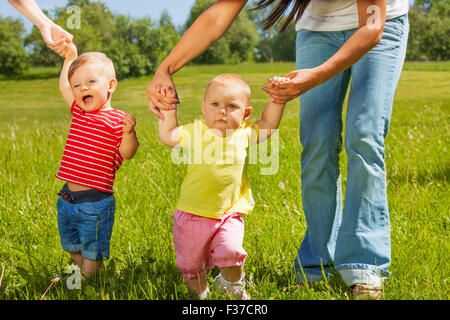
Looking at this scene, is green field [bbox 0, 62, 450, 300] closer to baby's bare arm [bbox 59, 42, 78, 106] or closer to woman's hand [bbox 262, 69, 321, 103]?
baby's bare arm [bbox 59, 42, 78, 106]

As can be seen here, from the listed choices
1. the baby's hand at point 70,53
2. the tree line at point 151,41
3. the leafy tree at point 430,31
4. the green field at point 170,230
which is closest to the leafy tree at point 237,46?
the tree line at point 151,41

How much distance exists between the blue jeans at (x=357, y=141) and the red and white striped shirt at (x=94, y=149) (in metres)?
0.97

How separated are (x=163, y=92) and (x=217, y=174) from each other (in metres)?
0.44

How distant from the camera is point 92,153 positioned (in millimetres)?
2562

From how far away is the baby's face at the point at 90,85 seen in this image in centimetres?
251

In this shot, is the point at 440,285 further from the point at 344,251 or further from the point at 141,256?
the point at 141,256

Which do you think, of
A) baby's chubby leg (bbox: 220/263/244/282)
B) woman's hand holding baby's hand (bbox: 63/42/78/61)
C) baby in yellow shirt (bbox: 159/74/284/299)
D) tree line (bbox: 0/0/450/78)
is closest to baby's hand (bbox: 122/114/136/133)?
baby in yellow shirt (bbox: 159/74/284/299)

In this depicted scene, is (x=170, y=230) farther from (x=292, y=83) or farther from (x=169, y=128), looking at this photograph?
(x=292, y=83)

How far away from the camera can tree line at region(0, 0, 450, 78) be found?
83.1ft

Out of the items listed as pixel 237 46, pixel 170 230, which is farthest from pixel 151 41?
pixel 170 230

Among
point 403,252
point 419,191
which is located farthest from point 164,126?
point 419,191

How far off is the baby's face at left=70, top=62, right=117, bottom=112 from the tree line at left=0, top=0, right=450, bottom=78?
1437 centimetres
